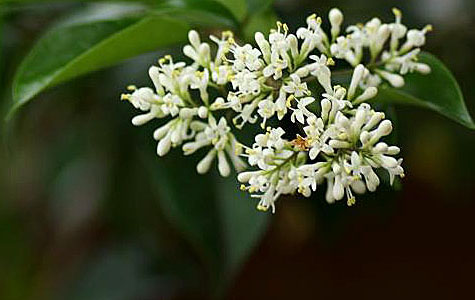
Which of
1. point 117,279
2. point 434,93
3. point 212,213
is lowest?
point 117,279

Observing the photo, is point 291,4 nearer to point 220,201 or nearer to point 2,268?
point 220,201

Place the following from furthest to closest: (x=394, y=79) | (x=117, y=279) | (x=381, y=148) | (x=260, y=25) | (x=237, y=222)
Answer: (x=117, y=279) → (x=237, y=222) → (x=260, y=25) → (x=394, y=79) → (x=381, y=148)

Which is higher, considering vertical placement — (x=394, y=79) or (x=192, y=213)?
(x=394, y=79)

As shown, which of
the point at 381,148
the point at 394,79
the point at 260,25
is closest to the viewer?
the point at 381,148

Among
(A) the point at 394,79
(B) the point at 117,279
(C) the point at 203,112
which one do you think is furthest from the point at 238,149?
(B) the point at 117,279

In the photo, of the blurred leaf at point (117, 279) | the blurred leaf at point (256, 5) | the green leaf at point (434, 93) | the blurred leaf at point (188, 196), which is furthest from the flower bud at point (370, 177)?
the blurred leaf at point (117, 279)

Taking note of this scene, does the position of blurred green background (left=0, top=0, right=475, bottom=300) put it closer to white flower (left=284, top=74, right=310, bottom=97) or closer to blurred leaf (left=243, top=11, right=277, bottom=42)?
blurred leaf (left=243, top=11, right=277, bottom=42)

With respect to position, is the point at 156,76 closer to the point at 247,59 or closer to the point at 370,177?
the point at 247,59

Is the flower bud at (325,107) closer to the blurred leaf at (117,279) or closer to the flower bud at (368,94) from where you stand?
the flower bud at (368,94)

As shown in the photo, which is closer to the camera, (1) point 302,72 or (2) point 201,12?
(1) point 302,72
